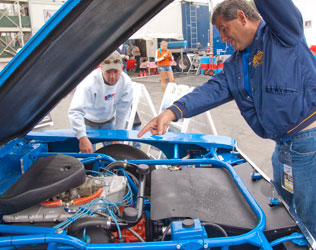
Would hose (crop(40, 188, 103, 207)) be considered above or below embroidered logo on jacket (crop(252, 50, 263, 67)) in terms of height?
below

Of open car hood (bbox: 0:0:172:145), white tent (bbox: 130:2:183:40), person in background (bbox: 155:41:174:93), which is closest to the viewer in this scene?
open car hood (bbox: 0:0:172:145)

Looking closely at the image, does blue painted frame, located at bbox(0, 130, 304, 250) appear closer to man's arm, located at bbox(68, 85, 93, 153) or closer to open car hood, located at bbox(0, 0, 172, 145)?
man's arm, located at bbox(68, 85, 93, 153)

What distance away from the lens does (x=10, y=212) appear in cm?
118

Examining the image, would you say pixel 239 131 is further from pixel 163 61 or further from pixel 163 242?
pixel 163 61

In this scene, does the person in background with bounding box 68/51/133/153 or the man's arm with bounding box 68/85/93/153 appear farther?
the person in background with bounding box 68/51/133/153

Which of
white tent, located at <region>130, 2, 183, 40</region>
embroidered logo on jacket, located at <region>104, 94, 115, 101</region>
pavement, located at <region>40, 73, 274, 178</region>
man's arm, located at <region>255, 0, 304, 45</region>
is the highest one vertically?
white tent, located at <region>130, 2, 183, 40</region>

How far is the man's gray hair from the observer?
1.39 metres

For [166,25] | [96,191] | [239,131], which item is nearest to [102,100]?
[96,191]

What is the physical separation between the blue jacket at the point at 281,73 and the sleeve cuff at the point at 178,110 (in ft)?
1.35

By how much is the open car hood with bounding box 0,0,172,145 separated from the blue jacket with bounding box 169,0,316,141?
57 cm

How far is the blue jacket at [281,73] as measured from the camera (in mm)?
1311

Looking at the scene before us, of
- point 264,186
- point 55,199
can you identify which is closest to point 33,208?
point 55,199

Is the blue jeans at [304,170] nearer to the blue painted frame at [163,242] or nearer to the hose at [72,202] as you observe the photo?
the blue painted frame at [163,242]

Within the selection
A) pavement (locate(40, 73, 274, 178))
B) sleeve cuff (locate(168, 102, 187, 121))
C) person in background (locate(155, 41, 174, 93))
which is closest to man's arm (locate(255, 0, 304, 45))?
sleeve cuff (locate(168, 102, 187, 121))
